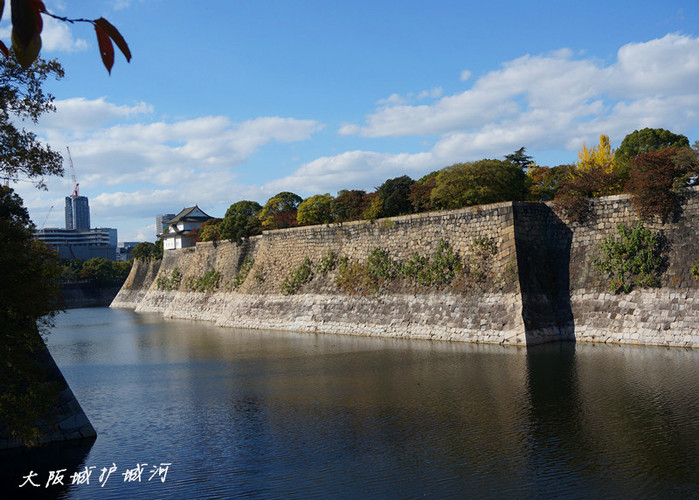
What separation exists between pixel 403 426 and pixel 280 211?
137ft

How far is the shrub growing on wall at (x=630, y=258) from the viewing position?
21797 millimetres

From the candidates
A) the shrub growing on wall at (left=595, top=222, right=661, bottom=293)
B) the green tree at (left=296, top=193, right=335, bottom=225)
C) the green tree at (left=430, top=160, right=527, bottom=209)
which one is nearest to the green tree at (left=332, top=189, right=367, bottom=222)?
the green tree at (left=296, top=193, right=335, bottom=225)

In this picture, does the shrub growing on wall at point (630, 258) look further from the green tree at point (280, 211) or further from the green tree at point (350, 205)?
the green tree at point (280, 211)

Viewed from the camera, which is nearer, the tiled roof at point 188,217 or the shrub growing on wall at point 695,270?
the shrub growing on wall at point 695,270

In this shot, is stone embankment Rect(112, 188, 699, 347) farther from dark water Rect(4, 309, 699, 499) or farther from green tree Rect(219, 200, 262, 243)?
green tree Rect(219, 200, 262, 243)

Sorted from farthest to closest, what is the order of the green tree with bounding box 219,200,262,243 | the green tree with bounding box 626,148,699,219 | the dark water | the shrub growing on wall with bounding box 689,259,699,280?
the green tree with bounding box 219,200,262,243
the green tree with bounding box 626,148,699,219
the shrub growing on wall with bounding box 689,259,699,280
the dark water

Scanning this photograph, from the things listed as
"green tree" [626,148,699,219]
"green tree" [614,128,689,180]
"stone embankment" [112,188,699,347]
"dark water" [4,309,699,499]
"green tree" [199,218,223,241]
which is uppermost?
"green tree" [614,128,689,180]

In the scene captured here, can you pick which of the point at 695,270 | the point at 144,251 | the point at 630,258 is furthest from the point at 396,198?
the point at 144,251

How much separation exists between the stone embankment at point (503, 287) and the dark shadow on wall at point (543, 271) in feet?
0.15

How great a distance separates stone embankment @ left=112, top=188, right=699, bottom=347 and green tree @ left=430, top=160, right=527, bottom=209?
1.97 meters

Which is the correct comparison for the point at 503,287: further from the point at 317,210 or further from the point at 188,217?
the point at 188,217

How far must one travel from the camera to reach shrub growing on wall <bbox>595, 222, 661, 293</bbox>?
2180 cm

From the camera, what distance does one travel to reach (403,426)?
13469mm

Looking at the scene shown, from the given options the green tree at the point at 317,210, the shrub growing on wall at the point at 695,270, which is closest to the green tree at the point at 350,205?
the green tree at the point at 317,210
